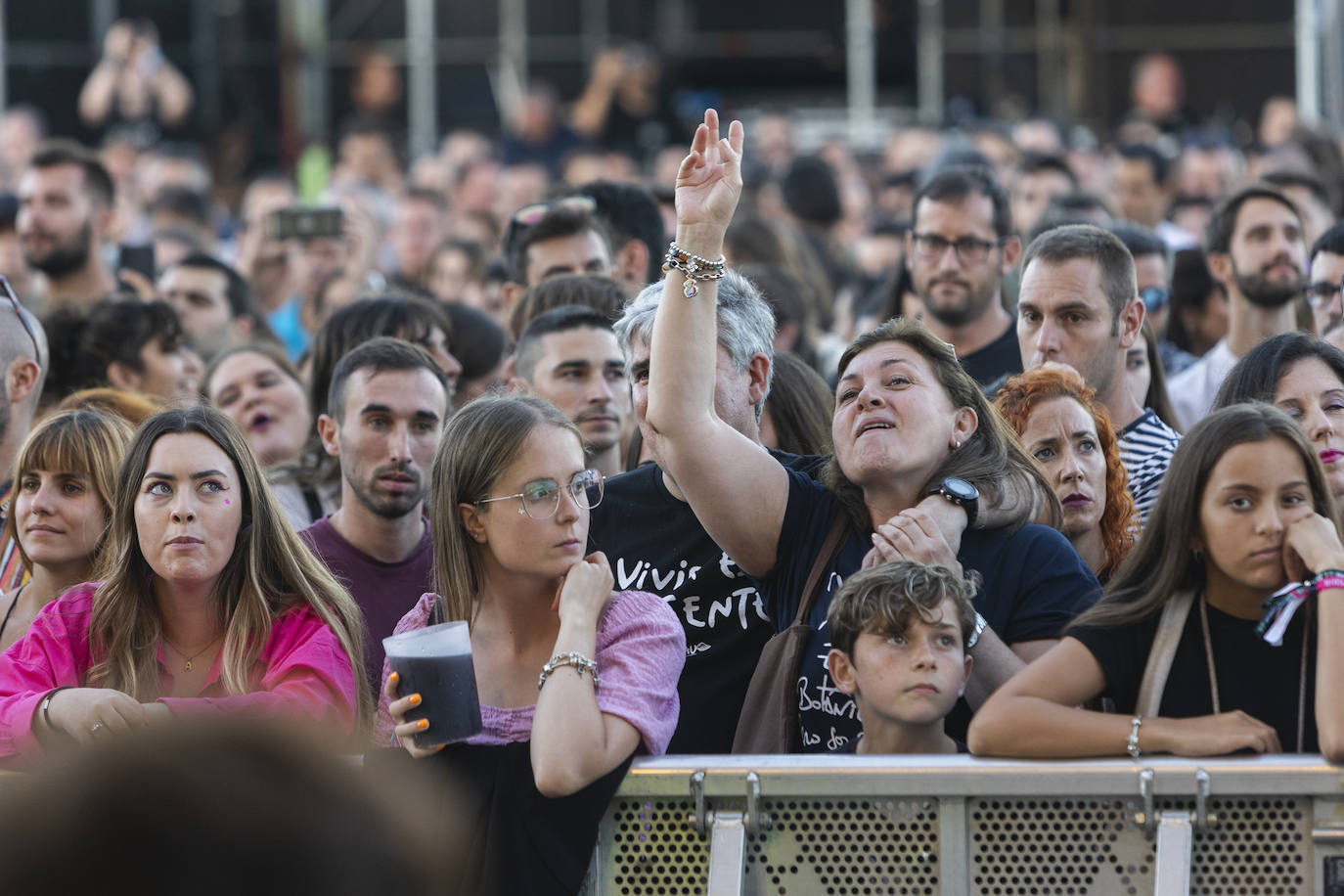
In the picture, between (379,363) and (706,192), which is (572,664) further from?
(379,363)

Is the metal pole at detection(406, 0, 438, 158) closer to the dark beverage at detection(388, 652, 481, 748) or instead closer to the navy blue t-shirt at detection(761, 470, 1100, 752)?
the navy blue t-shirt at detection(761, 470, 1100, 752)

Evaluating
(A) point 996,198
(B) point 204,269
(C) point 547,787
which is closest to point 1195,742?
(C) point 547,787

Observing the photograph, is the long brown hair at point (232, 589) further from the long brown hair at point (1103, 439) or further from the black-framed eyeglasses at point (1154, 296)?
the black-framed eyeglasses at point (1154, 296)

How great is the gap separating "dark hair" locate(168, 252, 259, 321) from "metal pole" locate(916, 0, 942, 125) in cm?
1026

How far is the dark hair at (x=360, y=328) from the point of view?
18.0 ft

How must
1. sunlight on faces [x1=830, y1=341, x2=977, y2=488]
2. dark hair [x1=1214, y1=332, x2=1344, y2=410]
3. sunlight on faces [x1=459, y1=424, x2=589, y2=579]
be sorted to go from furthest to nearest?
dark hair [x1=1214, y1=332, x2=1344, y2=410] < sunlight on faces [x1=830, y1=341, x2=977, y2=488] < sunlight on faces [x1=459, y1=424, x2=589, y2=579]

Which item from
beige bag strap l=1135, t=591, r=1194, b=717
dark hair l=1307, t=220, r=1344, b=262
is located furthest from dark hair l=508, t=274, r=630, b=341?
beige bag strap l=1135, t=591, r=1194, b=717

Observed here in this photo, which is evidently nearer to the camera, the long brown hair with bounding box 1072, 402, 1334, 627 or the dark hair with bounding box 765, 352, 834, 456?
the long brown hair with bounding box 1072, 402, 1334, 627

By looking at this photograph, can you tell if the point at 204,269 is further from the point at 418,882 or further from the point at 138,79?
the point at 138,79

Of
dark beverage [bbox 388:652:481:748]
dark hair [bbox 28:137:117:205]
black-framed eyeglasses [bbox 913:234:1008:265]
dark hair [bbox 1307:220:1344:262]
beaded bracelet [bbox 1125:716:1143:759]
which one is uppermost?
dark hair [bbox 28:137:117:205]

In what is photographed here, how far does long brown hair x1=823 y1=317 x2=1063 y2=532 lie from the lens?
144 inches

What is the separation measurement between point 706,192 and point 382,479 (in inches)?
55.2

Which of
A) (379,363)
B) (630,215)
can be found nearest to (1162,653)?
(379,363)

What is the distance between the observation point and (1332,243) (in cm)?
554
